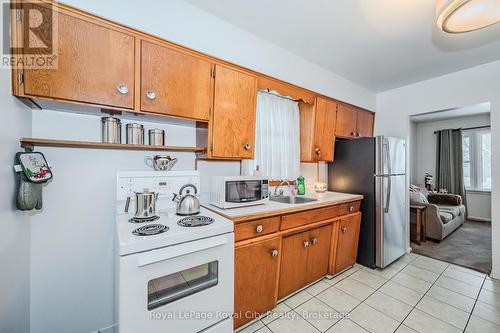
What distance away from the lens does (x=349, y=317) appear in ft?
5.74

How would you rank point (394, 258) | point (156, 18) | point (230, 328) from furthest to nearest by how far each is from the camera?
point (394, 258), point (156, 18), point (230, 328)

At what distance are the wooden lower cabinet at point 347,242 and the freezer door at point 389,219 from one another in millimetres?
250

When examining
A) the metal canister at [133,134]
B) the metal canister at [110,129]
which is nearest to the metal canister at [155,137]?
the metal canister at [133,134]

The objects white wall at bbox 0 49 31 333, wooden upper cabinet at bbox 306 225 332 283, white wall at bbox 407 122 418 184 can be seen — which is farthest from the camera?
white wall at bbox 407 122 418 184

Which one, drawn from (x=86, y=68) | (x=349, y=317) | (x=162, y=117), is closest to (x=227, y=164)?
(x=162, y=117)

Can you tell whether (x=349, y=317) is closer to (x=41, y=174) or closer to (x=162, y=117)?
(x=162, y=117)

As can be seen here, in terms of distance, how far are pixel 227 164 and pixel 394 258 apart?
98.0 inches

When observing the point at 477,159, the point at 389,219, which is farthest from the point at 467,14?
the point at 477,159

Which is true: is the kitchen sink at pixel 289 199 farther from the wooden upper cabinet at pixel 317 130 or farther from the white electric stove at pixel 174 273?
the white electric stove at pixel 174 273

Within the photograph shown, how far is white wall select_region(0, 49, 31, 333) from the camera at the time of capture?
38.2 inches

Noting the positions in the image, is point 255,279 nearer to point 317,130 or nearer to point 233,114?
point 233,114

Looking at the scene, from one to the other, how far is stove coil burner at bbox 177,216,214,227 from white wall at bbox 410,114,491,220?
6.38 meters

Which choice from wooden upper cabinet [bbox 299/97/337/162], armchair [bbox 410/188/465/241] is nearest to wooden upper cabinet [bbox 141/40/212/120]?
wooden upper cabinet [bbox 299/97/337/162]

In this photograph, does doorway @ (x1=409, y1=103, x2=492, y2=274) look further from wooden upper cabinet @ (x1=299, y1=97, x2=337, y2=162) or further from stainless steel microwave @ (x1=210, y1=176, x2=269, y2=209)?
stainless steel microwave @ (x1=210, y1=176, x2=269, y2=209)
